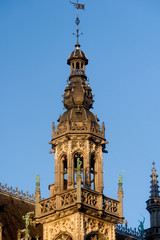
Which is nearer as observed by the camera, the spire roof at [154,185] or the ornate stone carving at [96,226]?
the ornate stone carving at [96,226]

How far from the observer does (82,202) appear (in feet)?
151

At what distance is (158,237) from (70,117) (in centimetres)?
1467

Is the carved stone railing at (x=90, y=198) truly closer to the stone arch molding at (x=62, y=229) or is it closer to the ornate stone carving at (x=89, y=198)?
the ornate stone carving at (x=89, y=198)

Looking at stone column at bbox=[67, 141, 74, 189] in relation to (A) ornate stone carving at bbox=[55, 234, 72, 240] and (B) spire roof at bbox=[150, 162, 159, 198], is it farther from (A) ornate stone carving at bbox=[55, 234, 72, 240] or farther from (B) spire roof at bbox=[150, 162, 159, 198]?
(B) spire roof at bbox=[150, 162, 159, 198]

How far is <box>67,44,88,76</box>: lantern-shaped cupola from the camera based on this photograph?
5316 centimetres

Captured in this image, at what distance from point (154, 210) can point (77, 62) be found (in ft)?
49.4

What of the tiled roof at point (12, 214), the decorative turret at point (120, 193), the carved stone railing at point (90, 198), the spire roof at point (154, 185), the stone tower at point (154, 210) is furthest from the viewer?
the spire roof at point (154, 185)

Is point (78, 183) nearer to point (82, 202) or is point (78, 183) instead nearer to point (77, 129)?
point (82, 202)

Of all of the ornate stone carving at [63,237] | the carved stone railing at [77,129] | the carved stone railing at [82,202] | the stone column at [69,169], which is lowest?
the ornate stone carving at [63,237]

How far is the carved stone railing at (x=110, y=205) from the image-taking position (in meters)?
47.8

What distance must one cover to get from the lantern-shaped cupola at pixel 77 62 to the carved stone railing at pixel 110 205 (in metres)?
9.45

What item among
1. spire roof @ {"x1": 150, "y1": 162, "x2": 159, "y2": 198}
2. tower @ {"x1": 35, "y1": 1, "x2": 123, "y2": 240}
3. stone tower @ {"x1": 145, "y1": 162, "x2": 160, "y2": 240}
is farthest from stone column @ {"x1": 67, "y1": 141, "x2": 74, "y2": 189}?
spire roof @ {"x1": 150, "y1": 162, "x2": 159, "y2": 198}

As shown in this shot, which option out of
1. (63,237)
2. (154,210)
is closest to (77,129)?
(63,237)

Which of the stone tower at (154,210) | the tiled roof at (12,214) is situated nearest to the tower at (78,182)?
the tiled roof at (12,214)
